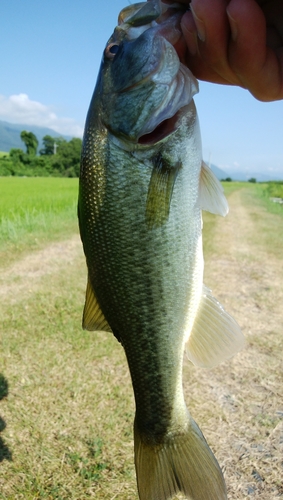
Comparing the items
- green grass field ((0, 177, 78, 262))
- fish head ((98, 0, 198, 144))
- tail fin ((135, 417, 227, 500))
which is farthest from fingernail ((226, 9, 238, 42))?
green grass field ((0, 177, 78, 262))

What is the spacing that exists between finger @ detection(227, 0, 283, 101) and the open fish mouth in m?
0.20

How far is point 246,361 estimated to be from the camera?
497 centimetres

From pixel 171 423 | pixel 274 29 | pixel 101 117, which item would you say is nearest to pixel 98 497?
pixel 171 423

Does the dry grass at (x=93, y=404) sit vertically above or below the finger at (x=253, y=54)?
below

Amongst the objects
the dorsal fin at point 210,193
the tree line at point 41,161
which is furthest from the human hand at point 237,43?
the tree line at point 41,161

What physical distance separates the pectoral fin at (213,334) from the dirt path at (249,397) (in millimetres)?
1809

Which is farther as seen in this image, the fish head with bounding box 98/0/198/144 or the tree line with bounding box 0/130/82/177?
the tree line with bounding box 0/130/82/177

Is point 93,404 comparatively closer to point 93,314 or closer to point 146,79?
point 93,314

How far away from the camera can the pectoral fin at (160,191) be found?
1.62 meters

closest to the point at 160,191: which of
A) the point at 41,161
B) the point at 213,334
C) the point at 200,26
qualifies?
the point at 200,26

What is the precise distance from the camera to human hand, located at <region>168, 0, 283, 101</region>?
1.48 meters

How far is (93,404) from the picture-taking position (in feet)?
13.5

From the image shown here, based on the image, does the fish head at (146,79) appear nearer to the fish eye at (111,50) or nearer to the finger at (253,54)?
the fish eye at (111,50)

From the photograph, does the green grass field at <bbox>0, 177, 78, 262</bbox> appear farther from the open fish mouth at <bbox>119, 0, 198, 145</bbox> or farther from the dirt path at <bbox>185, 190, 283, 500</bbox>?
the open fish mouth at <bbox>119, 0, 198, 145</bbox>
